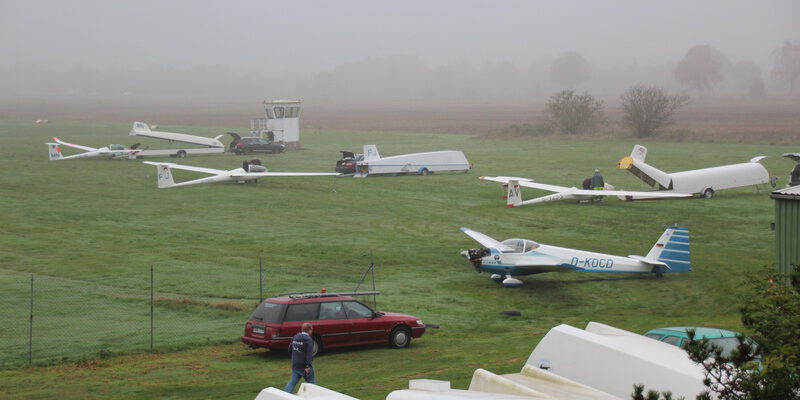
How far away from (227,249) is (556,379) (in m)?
16.6

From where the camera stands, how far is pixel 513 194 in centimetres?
3631

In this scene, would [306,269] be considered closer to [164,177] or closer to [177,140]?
[164,177]

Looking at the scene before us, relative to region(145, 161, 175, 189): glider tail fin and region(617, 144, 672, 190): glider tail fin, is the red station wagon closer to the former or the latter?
region(617, 144, 672, 190): glider tail fin

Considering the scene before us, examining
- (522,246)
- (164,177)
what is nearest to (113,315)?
(522,246)

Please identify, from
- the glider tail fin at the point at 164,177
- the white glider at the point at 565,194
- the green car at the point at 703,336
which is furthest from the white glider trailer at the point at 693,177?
the green car at the point at 703,336

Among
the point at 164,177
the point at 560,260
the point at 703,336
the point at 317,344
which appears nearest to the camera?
the point at 703,336

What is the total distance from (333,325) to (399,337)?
4.68 feet

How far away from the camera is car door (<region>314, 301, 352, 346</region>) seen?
16203 mm

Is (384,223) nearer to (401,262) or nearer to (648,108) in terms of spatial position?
(401,262)

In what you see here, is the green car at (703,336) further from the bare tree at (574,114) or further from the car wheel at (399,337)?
the bare tree at (574,114)

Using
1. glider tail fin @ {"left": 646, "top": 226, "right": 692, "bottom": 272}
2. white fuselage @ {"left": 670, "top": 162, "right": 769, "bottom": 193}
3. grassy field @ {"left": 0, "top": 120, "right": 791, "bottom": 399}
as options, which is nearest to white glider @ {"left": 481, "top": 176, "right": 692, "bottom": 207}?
grassy field @ {"left": 0, "top": 120, "right": 791, "bottom": 399}

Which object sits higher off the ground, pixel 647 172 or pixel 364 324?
pixel 647 172

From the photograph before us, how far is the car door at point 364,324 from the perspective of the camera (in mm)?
16500

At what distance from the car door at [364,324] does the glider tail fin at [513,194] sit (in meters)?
20.2
